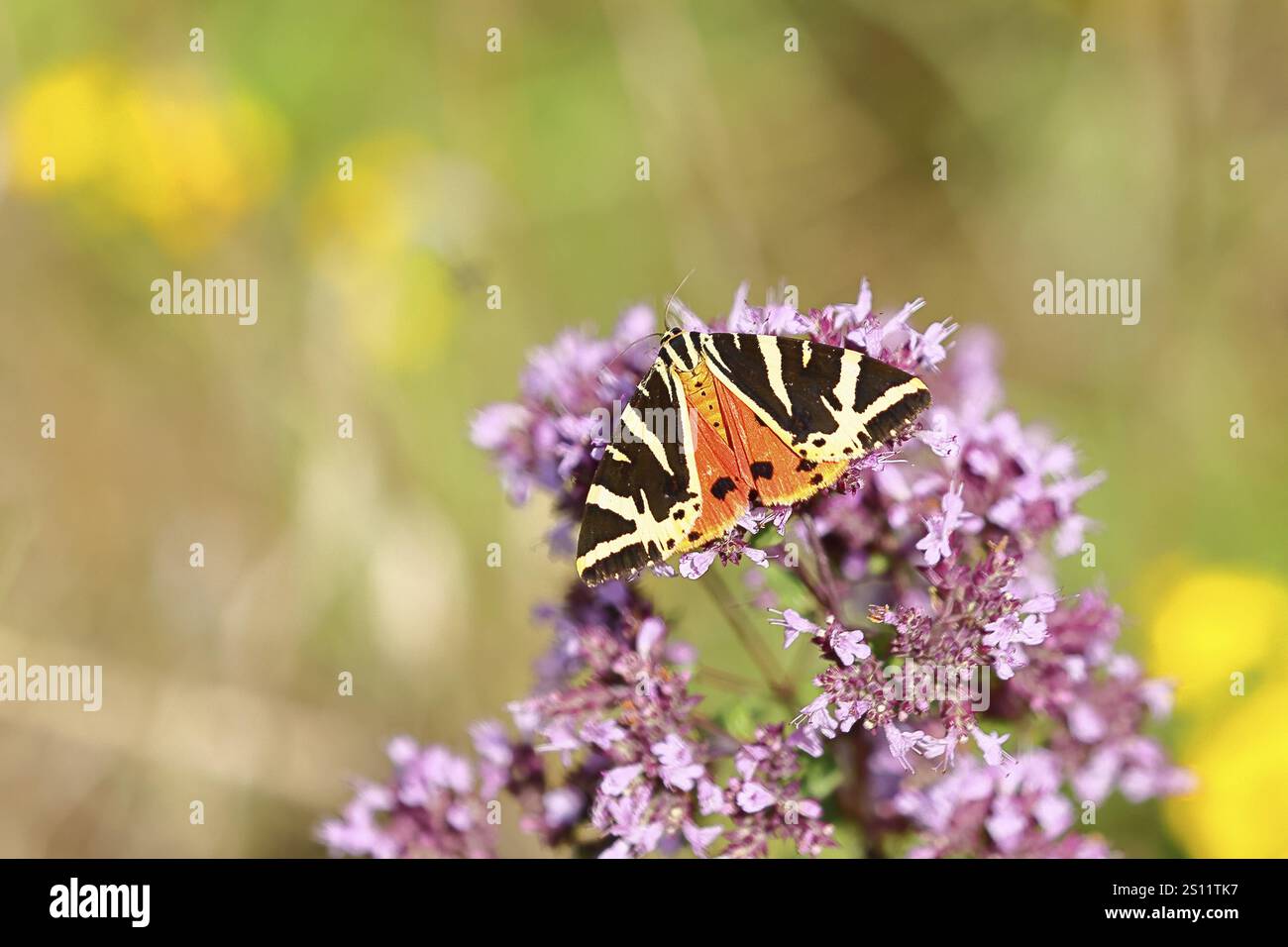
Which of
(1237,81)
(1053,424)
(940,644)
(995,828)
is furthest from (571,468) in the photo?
(1237,81)

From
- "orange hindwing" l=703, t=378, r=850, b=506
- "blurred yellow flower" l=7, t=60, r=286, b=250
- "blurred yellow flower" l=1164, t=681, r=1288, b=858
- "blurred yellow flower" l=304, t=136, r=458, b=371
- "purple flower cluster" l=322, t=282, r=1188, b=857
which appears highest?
"blurred yellow flower" l=7, t=60, r=286, b=250

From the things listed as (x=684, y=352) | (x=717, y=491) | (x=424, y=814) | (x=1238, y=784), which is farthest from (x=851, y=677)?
(x=1238, y=784)

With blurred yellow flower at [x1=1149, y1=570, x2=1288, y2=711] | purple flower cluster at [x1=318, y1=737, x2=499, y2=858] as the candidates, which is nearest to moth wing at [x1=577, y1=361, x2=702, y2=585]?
purple flower cluster at [x1=318, y1=737, x2=499, y2=858]

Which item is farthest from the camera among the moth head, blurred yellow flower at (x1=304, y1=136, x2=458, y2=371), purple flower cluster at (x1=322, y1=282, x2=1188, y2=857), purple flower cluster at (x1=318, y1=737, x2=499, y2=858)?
blurred yellow flower at (x1=304, y1=136, x2=458, y2=371)

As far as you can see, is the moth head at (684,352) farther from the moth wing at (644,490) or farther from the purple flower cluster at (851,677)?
the purple flower cluster at (851,677)

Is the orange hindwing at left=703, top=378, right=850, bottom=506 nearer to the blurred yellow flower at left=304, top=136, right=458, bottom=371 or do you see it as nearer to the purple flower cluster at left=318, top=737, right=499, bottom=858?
the purple flower cluster at left=318, top=737, right=499, bottom=858

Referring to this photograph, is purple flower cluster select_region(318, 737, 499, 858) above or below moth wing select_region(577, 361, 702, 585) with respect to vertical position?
below

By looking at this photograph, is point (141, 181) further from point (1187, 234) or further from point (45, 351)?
point (1187, 234)
